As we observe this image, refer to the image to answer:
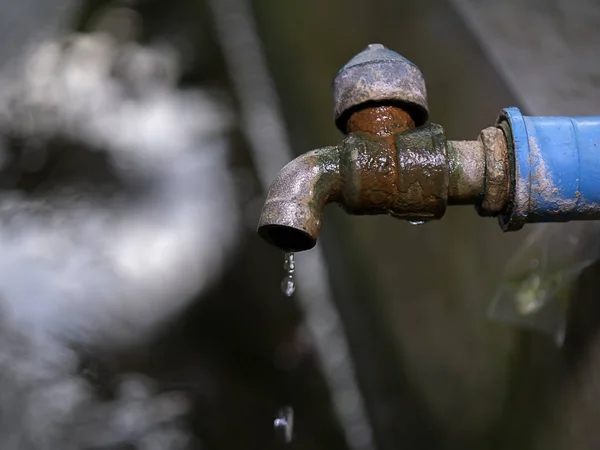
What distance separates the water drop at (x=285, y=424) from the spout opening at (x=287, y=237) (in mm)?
856

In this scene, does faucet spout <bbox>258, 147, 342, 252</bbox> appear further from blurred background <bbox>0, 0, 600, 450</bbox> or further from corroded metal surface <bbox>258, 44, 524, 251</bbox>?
blurred background <bbox>0, 0, 600, 450</bbox>

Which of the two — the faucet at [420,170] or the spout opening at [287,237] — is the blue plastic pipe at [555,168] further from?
the spout opening at [287,237]

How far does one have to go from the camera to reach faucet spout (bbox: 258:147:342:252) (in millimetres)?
516

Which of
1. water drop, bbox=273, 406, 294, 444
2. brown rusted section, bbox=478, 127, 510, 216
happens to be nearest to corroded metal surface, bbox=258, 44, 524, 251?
brown rusted section, bbox=478, 127, 510, 216

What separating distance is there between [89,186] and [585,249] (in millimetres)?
1421

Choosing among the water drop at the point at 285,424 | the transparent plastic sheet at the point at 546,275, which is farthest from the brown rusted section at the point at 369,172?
the water drop at the point at 285,424

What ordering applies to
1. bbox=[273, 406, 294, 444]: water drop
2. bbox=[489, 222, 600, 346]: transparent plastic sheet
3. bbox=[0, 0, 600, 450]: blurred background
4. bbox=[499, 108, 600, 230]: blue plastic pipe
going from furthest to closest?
bbox=[273, 406, 294, 444]: water drop → bbox=[0, 0, 600, 450]: blurred background → bbox=[489, 222, 600, 346]: transparent plastic sheet → bbox=[499, 108, 600, 230]: blue plastic pipe

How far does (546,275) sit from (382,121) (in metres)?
0.35

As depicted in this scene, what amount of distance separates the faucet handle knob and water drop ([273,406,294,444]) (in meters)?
0.95

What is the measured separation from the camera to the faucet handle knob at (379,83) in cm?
55

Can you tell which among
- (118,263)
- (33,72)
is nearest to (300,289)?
(118,263)

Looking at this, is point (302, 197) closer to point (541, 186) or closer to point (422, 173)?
point (422, 173)

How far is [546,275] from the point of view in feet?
2.40

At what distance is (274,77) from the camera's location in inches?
82.4
